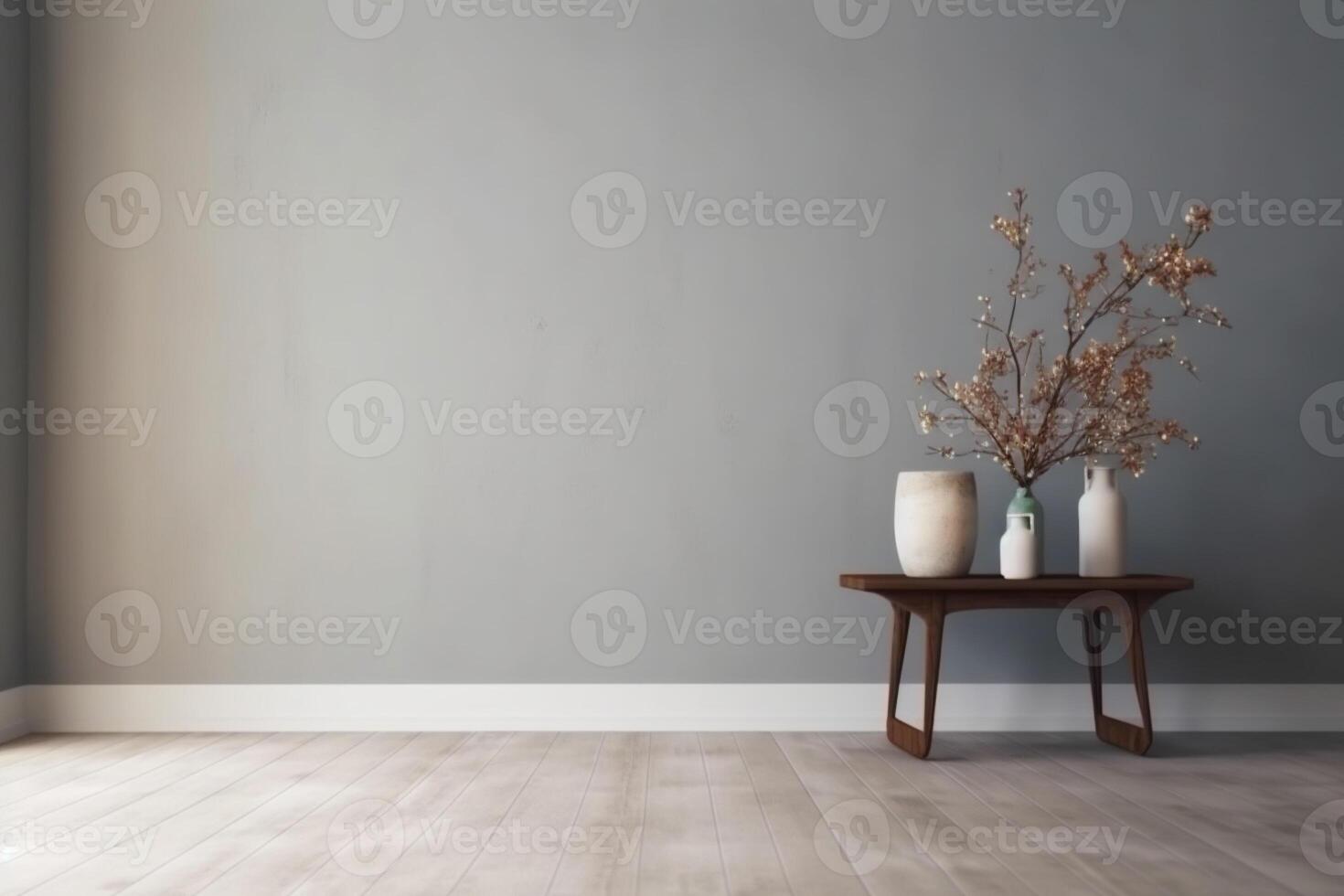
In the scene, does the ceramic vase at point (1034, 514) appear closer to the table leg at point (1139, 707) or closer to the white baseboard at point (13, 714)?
the table leg at point (1139, 707)

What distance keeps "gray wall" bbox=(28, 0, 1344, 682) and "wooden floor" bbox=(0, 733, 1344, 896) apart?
385mm

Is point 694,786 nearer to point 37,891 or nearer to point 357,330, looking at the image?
point 37,891

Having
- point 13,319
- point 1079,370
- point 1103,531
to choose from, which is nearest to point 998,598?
point 1103,531

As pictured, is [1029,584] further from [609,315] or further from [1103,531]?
[609,315]

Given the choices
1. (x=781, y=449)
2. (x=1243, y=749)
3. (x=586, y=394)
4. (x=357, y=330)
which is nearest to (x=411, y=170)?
(x=357, y=330)

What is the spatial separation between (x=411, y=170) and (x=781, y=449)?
1463mm

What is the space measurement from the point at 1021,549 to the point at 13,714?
9.75 feet

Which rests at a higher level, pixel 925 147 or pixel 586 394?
pixel 925 147

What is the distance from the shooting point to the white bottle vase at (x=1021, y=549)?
3.24 metres

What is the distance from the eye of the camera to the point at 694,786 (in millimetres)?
2846

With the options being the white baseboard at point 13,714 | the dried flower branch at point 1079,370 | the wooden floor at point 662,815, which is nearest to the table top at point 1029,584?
the dried flower branch at point 1079,370

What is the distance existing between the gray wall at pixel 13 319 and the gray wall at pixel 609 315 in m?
0.06

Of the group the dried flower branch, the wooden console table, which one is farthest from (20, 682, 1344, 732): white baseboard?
the dried flower branch

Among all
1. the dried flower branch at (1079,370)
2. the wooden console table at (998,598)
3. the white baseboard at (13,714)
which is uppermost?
the dried flower branch at (1079,370)
